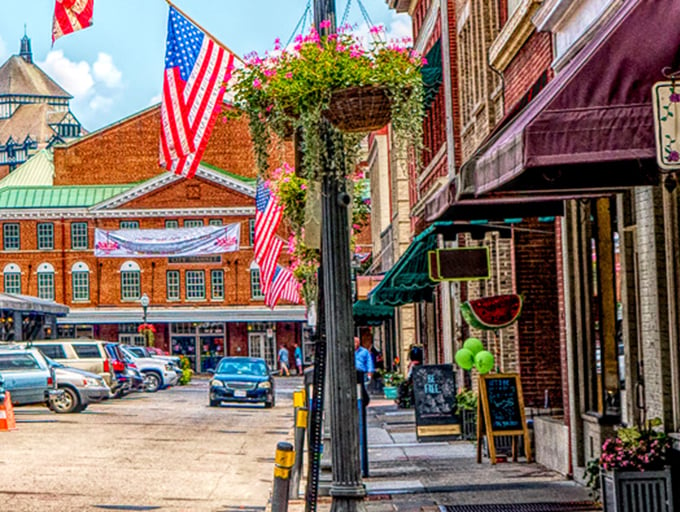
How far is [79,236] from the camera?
81625 millimetres

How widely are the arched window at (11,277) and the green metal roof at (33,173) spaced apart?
2529 centimetres

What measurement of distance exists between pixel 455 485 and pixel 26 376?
16.9 meters

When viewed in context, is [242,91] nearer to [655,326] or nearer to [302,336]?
[655,326]

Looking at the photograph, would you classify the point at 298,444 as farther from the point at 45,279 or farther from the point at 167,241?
the point at 45,279

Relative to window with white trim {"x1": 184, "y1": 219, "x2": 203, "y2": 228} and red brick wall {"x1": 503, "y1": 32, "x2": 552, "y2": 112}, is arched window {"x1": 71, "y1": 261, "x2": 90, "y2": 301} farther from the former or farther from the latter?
red brick wall {"x1": 503, "y1": 32, "x2": 552, "y2": 112}

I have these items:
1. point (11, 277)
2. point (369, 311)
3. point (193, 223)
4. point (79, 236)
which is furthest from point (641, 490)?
point (11, 277)

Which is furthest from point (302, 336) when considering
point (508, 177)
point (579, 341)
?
point (508, 177)

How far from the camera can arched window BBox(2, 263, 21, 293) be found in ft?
268

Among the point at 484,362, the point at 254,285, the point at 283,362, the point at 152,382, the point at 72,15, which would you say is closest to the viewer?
the point at 72,15

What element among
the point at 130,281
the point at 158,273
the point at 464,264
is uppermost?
the point at 158,273

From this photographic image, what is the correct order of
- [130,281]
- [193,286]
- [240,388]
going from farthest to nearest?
[130,281] → [193,286] → [240,388]

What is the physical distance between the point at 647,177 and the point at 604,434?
14.3 feet

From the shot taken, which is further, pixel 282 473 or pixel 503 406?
pixel 503 406

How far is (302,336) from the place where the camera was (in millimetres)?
80312
